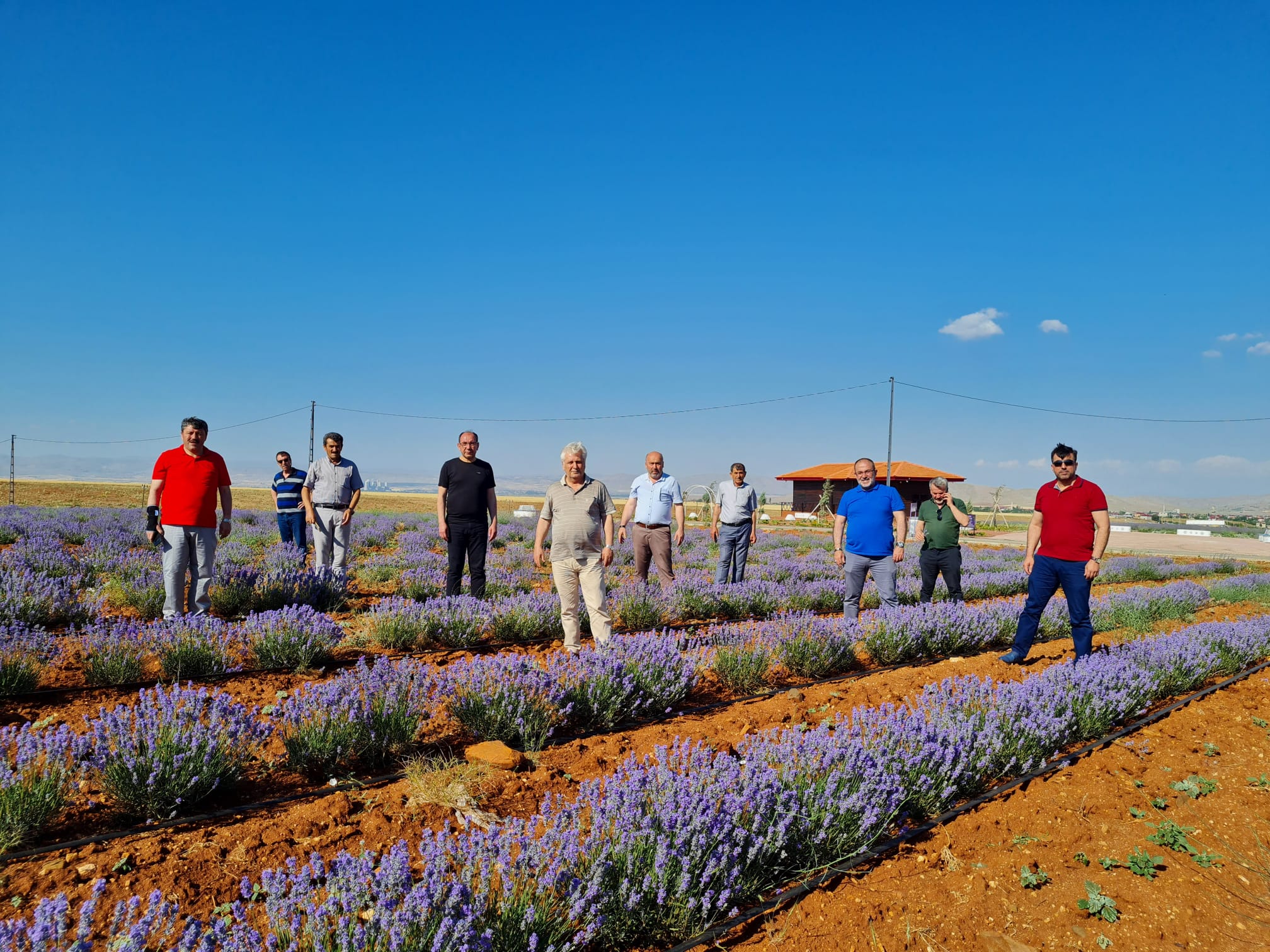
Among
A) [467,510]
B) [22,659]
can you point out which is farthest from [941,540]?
[22,659]

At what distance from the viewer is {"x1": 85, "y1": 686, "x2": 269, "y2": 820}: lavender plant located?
2.79 meters

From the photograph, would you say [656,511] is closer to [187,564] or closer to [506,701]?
[506,701]

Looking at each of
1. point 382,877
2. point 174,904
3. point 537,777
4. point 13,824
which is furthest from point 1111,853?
point 13,824

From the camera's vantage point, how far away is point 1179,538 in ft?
99.0

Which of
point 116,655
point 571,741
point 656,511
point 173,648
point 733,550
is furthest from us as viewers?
point 733,550

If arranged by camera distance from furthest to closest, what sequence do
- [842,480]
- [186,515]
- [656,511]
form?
[842,480], [656,511], [186,515]

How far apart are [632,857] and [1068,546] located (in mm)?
4768

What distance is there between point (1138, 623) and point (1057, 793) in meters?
5.41

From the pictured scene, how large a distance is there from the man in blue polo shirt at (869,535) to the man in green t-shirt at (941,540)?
0.93 m

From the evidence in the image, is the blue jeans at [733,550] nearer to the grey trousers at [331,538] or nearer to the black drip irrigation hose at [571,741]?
the black drip irrigation hose at [571,741]

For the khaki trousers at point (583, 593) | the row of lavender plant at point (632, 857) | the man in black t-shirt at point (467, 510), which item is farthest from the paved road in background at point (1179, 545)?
the row of lavender plant at point (632, 857)

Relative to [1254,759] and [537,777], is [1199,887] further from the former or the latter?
[537,777]

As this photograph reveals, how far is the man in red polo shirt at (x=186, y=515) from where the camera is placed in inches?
208

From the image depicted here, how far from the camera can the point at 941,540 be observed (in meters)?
7.32
